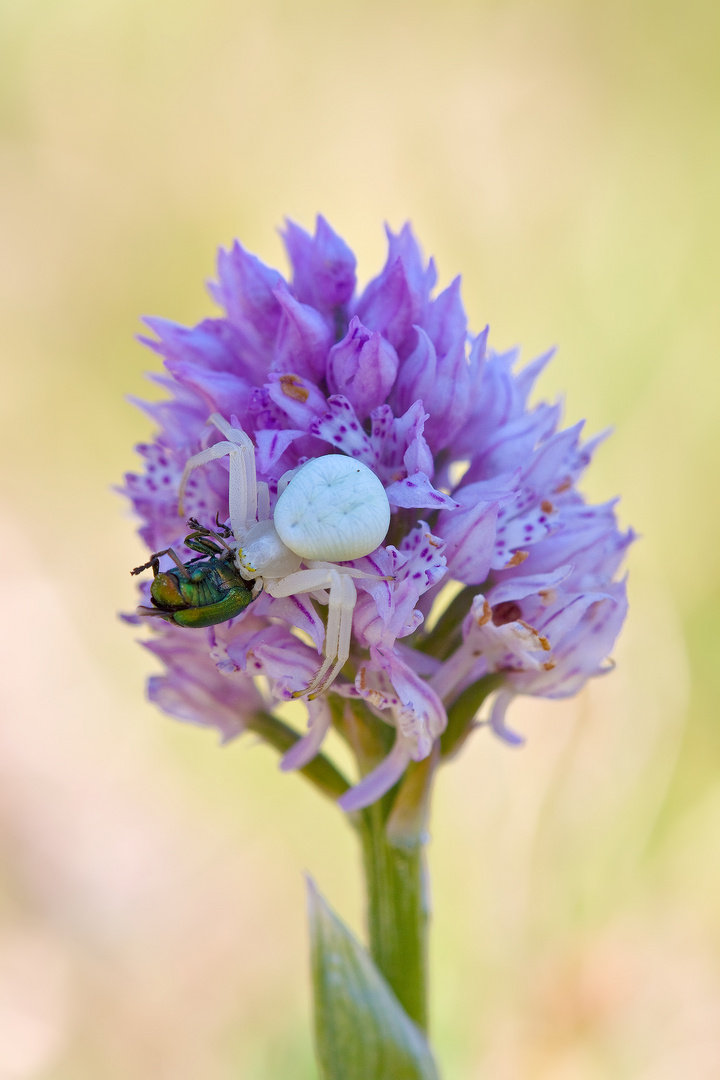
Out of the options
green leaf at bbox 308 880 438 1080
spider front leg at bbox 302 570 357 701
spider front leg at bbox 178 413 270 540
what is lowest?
green leaf at bbox 308 880 438 1080

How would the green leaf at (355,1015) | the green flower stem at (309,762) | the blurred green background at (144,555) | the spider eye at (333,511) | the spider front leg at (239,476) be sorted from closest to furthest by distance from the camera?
A: 1. the spider eye at (333,511)
2. the spider front leg at (239,476)
3. the green leaf at (355,1015)
4. the green flower stem at (309,762)
5. the blurred green background at (144,555)

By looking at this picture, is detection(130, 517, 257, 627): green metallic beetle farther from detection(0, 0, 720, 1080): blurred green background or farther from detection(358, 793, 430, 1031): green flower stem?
detection(0, 0, 720, 1080): blurred green background

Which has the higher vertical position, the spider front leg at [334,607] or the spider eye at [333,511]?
the spider eye at [333,511]

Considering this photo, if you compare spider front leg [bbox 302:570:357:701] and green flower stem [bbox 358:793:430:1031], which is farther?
green flower stem [bbox 358:793:430:1031]

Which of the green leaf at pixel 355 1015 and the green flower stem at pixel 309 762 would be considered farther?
the green flower stem at pixel 309 762

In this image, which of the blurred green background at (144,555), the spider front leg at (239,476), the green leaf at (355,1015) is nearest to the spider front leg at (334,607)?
the spider front leg at (239,476)

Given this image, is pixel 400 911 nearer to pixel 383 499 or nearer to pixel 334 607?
pixel 334 607

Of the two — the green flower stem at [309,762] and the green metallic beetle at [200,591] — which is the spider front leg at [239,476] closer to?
the green metallic beetle at [200,591]

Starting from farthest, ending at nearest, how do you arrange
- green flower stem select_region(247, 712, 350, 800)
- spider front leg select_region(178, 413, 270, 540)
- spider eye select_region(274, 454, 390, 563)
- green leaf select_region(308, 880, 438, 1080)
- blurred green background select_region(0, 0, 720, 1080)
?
blurred green background select_region(0, 0, 720, 1080), green flower stem select_region(247, 712, 350, 800), green leaf select_region(308, 880, 438, 1080), spider front leg select_region(178, 413, 270, 540), spider eye select_region(274, 454, 390, 563)

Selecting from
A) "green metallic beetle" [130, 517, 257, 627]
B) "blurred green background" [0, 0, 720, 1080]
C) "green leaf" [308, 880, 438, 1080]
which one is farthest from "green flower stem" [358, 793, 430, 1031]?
Result: "blurred green background" [0, 0, 720, 1080]
